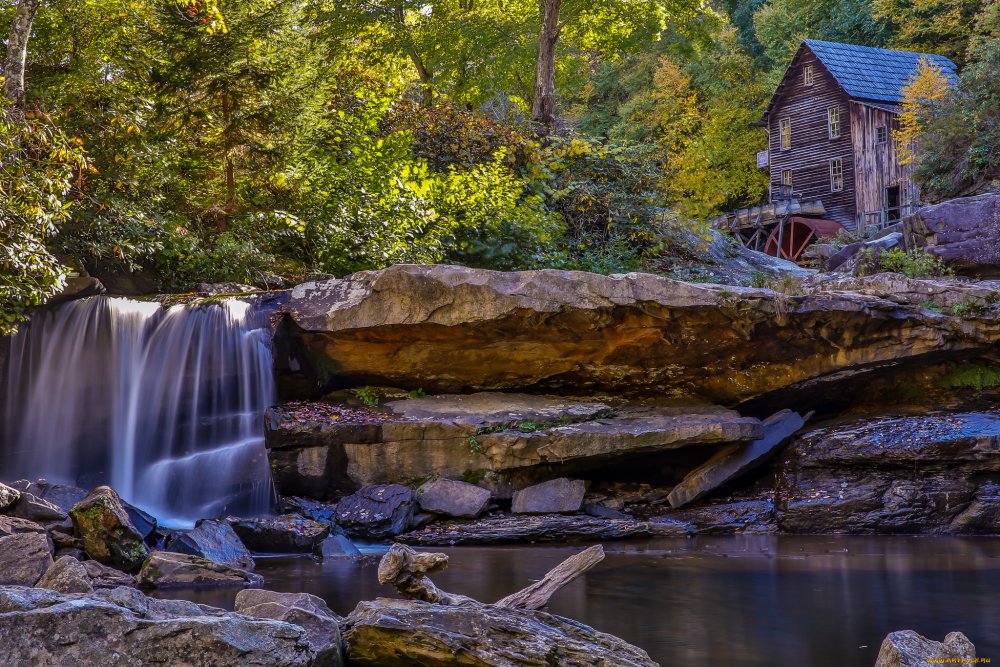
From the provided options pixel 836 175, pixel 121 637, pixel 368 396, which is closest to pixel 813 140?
pixel 836 175

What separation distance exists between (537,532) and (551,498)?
100cm

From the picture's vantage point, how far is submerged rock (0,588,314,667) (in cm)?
358

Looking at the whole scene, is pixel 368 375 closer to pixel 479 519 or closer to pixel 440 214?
pixel 479 519

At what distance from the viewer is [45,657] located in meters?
3.57

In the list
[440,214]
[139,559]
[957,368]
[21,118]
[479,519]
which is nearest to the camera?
[139,559]

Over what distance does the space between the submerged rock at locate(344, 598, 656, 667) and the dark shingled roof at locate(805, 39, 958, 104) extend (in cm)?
3913

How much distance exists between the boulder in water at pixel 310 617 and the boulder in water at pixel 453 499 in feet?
18.7

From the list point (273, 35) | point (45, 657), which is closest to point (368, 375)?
point (273, 35)

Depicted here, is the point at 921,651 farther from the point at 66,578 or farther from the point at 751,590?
the point at 66,578

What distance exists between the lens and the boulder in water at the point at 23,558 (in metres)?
6.54

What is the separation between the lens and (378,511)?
35.4ft

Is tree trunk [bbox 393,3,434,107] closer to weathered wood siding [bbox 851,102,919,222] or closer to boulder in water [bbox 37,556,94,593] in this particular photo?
boulder in water [bbox 37,556,94,593]

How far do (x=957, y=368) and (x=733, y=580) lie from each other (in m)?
7.16

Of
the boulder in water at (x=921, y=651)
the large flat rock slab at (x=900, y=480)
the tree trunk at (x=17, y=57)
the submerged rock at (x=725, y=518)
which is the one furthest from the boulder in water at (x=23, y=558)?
the large flat rock slab at (x=900, y=480)
